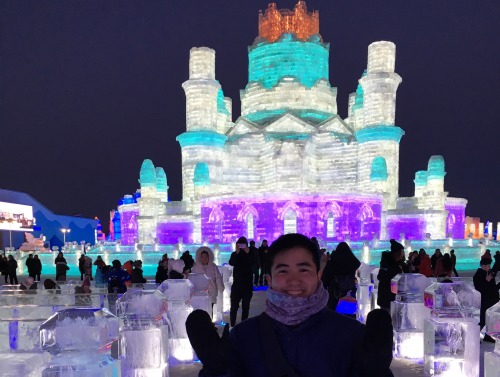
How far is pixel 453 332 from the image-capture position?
470 cm

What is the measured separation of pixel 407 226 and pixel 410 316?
68.7 ft

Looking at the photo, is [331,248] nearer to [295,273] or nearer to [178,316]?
[178,316]

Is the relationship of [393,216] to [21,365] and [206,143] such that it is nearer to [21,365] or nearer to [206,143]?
[206,143]

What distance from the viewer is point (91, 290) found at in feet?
23.2

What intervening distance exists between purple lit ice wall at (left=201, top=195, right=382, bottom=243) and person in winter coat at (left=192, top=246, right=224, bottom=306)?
1458cm

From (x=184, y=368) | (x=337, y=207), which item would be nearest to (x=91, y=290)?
(x=184, y=368)

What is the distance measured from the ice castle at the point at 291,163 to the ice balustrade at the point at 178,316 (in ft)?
54.4

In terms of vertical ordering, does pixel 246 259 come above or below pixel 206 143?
below

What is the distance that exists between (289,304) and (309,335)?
→ 158 millimetres

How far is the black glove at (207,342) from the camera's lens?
181 cm

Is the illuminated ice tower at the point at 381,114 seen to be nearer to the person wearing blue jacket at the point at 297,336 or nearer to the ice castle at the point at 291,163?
the ice castle at the point at 291,163

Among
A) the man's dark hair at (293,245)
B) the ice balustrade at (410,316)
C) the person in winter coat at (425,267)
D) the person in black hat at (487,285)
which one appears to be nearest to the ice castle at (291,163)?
the person in winter coat at (425,267)

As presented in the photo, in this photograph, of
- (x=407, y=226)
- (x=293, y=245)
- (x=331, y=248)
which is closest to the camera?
(x=293, y=245)

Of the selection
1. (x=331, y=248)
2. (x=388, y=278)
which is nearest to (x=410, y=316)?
(x=388, y=278)
